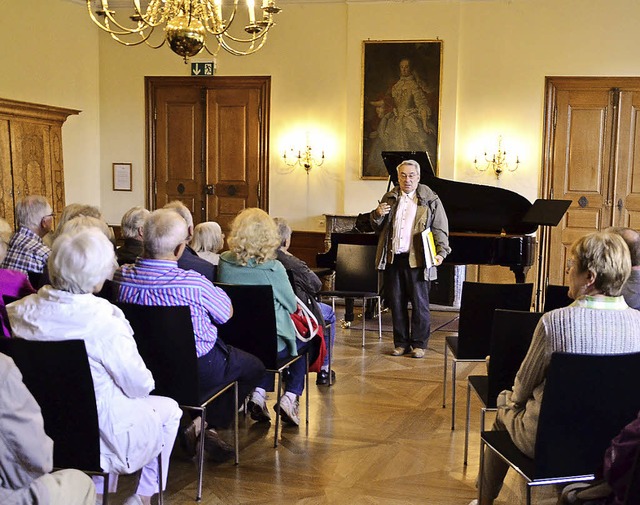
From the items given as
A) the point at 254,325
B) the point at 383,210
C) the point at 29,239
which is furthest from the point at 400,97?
the point at 254,325

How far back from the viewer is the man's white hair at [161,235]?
11.0ft

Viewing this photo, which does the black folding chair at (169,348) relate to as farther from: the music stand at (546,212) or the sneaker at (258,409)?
the music stand at (546,212)

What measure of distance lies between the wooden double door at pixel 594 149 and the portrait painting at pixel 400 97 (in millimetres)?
1374

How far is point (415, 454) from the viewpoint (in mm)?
4043

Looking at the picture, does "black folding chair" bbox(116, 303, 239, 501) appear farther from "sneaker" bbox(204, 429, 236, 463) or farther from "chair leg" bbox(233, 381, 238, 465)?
"sneaker" bbox(204, 429, 236, 463)

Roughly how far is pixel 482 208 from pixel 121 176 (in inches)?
198

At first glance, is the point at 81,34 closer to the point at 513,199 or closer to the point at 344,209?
the point at 344,209

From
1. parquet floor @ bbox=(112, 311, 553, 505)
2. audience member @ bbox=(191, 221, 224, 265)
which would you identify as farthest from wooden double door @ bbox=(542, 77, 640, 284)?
audience member @ bbox=(191, 221, 224, 265)

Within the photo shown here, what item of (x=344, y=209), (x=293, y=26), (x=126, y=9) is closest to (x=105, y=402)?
(x=344, y=209)

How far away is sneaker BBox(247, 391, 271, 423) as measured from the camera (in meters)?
4.48

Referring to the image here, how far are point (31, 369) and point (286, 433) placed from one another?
6.77 ft

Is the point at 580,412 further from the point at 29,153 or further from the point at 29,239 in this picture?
the point at 29,153

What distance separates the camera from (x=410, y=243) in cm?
620

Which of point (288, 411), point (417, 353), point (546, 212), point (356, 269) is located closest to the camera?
point (288, 411)
